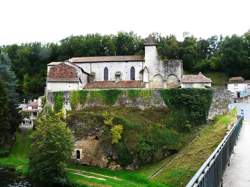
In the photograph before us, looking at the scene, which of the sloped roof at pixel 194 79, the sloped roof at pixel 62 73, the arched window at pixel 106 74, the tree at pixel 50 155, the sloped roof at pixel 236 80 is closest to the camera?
the tree at pixel 50 155

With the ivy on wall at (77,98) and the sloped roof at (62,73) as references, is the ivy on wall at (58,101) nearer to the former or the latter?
the ivy on wall at (77,98)

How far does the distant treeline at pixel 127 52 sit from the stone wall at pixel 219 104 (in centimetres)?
3061

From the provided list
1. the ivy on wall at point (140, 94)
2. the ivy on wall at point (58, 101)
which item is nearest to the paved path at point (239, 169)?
the ivy on wall at point (140, 94)

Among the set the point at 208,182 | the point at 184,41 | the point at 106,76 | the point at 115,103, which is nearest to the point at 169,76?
the point at 106,76

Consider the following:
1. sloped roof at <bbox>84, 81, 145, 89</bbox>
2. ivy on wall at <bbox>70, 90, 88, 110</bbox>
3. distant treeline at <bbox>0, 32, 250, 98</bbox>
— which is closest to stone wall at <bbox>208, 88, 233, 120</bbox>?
sloped roof at <bbox>84, 81, 145, 89</bbox>

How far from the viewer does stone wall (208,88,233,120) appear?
1832 inches

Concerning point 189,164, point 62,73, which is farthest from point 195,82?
point 189,164

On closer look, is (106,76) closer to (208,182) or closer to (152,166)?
(152,166)

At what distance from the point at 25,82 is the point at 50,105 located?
3047cm

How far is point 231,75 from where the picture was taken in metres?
77.8

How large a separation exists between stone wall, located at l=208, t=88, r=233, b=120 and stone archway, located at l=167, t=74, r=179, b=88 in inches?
453

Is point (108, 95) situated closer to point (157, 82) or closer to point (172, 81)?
point (157, 82)

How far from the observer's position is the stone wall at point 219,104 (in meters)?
46.5

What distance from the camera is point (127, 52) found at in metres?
85.0
